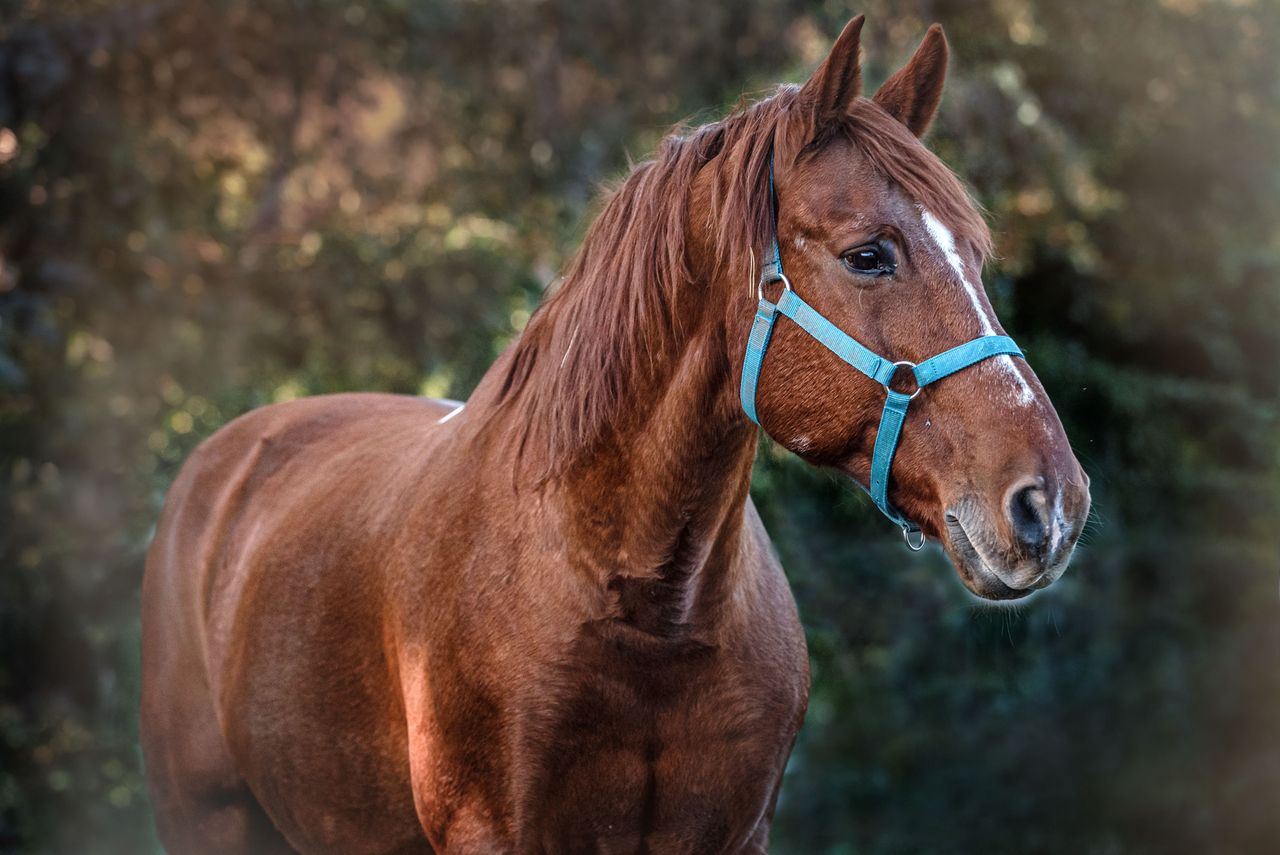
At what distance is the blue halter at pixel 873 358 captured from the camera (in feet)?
6.93

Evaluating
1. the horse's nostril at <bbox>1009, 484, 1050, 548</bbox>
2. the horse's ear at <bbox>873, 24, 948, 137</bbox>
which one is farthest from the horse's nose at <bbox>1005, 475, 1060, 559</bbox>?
the horse's ear at <bbox>873, 24, 948, 137</bbox>

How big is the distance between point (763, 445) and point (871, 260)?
3080mm

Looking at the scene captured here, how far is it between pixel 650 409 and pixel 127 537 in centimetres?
499

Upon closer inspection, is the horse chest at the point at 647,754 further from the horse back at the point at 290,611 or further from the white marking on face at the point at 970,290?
the white marking on face at the point at 970,290

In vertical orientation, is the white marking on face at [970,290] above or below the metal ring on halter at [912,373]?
above

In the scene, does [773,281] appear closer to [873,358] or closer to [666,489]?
[873,358]

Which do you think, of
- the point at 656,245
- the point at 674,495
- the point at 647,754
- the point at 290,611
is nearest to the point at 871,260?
the point at 656,245

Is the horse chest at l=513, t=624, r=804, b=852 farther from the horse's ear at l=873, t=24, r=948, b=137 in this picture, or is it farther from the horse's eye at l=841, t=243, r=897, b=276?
the horse's ear at l=873, t=24, r=948, b=137

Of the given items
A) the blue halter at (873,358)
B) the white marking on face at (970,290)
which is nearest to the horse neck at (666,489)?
the blue halter at (873,358)

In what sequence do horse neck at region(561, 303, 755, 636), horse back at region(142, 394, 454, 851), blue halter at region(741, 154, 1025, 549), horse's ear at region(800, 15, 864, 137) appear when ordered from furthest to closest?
horse back at region(142, 394, 454, 851), horse neck at region(561, 303, 755, 636), horse's ear at region(800, 15, 864, 137), blue halter at region(741, 154, 1025, 549)

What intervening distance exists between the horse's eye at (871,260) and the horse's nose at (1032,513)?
1.43ft

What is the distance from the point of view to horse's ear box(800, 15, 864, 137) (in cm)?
227

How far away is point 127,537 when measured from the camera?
21.9 ft

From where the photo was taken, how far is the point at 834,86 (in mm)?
2301
